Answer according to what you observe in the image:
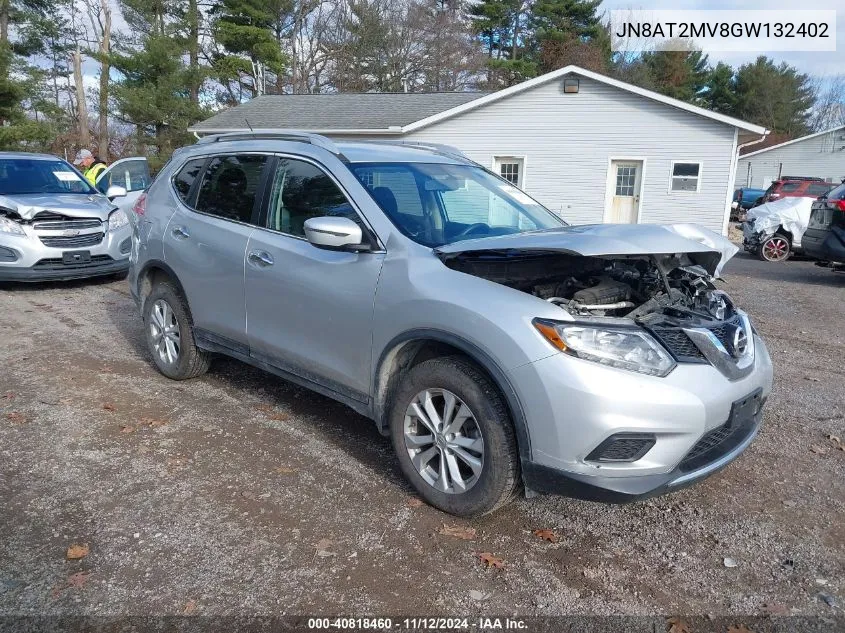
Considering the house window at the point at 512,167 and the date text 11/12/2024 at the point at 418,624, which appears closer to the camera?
the date text 11/12/2024 at the point at 418,624

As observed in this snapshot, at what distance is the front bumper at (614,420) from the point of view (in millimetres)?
2674

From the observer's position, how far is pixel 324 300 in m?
3.70

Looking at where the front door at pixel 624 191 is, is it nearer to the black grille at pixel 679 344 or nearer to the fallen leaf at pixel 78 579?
the black grille at pixel 679 344

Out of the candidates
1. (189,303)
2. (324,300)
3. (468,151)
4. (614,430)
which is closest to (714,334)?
(614,430)

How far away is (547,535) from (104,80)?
3697 cm

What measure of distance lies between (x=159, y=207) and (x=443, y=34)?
Answer: 3469cm

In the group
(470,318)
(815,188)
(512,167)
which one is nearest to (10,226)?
(470,318)

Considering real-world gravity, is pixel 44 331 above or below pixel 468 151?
Result: below

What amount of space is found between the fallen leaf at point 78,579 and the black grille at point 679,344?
8.73ft

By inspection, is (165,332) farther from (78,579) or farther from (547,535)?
(547,535)

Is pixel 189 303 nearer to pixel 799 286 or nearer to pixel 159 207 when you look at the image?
pixel 159 207

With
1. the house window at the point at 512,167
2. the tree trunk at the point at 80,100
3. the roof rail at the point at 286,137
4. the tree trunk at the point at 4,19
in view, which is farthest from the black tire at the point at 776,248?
the tree trunk at the point at 80,100

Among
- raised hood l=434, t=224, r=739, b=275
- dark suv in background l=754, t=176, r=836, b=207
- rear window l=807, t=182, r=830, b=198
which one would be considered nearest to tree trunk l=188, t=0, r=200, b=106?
dark suv in background l=754, t=176, r=836, b=207

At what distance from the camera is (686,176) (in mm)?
17625
